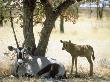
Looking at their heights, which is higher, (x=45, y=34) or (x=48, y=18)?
(x=48, y=18)

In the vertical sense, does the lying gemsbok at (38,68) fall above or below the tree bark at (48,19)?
below

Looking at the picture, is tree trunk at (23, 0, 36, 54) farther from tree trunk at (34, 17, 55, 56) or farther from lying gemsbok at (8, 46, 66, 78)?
lying gemsbok at (8, 46, 66, 78)

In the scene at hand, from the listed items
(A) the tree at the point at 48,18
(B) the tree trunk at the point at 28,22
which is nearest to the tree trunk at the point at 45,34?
(A) the tree at the point at 48,18

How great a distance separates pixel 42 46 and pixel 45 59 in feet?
4.71

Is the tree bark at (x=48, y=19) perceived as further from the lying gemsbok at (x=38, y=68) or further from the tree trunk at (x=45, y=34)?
the lying gemsbok at (x=38, y=68)

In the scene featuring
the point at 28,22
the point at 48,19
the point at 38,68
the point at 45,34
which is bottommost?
the point at 38,68

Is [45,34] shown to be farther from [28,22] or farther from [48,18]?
[28,22]

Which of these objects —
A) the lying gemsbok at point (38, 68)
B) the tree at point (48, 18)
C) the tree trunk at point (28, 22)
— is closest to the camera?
the lying gemsbok at point (38, 68)

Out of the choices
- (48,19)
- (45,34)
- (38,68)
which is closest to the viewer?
(38,68)

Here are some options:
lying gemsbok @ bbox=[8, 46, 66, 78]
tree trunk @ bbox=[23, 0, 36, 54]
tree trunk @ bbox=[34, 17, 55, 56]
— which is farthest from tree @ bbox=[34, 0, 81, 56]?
lying gemsbok @ bbox=[8, 46, 66, 78]

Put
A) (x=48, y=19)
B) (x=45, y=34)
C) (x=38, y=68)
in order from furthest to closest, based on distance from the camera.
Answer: (x=45, y=34)
(x=48, y=19)
(x=38, y=68)

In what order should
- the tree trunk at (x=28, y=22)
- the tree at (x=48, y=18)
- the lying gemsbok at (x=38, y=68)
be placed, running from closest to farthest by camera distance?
1. the lying gemsbok at (x=38, y=68)
2. the tree at (x=48, y=18)
3. the tree trunk at (x=28, y=22)

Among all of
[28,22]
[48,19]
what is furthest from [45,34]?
[28,22]

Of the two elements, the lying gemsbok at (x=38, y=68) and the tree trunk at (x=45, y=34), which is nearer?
the lying gemsbok at (x=38, y=68)
